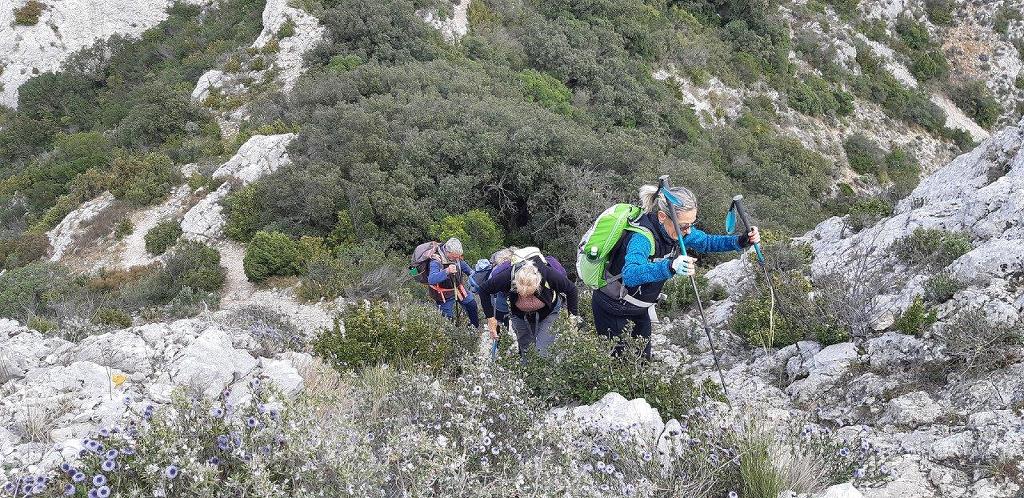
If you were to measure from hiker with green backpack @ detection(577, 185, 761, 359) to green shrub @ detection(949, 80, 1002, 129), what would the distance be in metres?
34.6

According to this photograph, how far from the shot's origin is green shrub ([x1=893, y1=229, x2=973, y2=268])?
23.0ft

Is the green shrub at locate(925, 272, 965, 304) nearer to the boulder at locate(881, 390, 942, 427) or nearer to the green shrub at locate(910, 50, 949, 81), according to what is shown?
the boulder at locate(881, 390, 942, 427)

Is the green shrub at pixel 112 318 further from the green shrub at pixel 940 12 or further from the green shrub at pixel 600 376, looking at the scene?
the green shrub at pixel 940 12

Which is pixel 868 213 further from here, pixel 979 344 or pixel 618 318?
pixel 618 318

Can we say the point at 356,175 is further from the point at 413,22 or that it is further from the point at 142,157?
the point at 413,22

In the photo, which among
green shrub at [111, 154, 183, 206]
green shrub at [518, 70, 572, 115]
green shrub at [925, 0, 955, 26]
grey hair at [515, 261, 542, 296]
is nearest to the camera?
grey hair at [515, 261, 542, 296]

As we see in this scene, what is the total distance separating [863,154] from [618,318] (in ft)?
89.1

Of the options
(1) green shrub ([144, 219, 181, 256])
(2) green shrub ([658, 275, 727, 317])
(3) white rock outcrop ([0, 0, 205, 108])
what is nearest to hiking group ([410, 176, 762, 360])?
(2) green shrub ([658, 275, 727, 317])

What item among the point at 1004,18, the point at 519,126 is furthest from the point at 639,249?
the point at 1004,18

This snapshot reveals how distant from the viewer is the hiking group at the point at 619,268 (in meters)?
4.71

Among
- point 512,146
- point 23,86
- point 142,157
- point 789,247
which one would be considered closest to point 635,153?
point 512,146

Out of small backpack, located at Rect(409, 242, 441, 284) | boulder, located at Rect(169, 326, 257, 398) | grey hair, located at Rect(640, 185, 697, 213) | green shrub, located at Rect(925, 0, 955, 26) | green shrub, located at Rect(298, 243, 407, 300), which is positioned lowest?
green shrub, located at Rect(298, 243, 407, 300)

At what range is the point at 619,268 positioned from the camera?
5023 mm

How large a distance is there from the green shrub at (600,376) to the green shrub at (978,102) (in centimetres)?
3507
